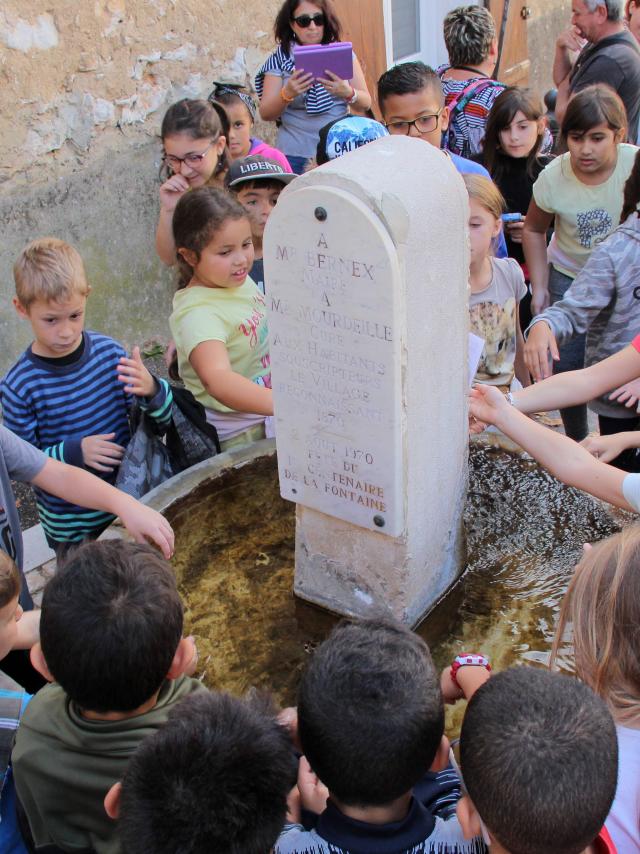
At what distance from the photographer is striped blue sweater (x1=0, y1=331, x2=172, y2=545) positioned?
281 cm

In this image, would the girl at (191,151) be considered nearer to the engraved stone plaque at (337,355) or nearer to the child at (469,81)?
the child at (469,81)

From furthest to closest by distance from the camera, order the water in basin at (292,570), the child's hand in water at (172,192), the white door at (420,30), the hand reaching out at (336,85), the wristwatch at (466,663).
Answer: the white door at (420,30) < the hand reaching out at (336,85) < the child's hand in water at (172,192) < the water in basin at (292,570) < the wristwatch at (466,663)

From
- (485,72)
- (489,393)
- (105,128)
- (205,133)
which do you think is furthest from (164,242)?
(485,72)

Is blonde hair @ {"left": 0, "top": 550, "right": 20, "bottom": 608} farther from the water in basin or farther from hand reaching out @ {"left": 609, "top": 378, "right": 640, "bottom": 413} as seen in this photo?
hand reaching out @ {"left": 609, "top": 378, "right": 640, "bottom": 413}

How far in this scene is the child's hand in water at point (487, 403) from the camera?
2.65 metres

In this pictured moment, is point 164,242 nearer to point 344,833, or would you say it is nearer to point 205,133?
point 205,133

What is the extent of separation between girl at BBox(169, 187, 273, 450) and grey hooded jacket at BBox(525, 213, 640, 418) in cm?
104

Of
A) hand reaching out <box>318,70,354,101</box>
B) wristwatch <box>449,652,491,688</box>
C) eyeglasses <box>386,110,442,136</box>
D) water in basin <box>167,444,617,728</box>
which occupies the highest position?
hand reaching out <box>318,70,354,101</box>

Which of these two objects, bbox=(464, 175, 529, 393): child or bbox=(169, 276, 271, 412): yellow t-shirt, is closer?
bbox=(169, 276, 271, 412): yellow t-shirt

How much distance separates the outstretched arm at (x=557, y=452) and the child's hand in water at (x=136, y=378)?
1.02 meters

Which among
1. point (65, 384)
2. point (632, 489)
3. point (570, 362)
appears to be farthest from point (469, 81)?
point (632, 489)

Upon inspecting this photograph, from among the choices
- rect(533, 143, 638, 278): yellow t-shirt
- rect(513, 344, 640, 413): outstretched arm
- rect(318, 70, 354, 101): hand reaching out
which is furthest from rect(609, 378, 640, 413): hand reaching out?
rect(318, 70, 354, 101): hand reaching out

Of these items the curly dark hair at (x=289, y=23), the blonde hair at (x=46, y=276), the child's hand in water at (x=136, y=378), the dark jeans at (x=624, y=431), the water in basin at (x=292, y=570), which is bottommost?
the water in basin at (x=292, y=570)

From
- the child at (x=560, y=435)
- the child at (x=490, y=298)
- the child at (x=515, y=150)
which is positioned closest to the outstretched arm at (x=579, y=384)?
the child at (x=560, y=435)
